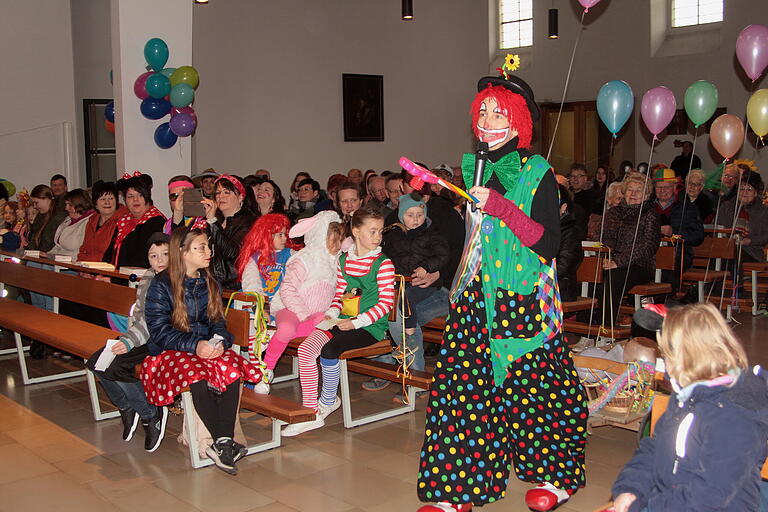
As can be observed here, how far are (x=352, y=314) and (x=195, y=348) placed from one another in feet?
3.59

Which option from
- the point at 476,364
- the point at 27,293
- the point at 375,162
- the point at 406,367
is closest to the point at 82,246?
the point at 27,293

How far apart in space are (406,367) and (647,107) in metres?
4.05

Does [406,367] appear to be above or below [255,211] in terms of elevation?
below

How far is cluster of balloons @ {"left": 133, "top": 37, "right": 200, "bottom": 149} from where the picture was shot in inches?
377

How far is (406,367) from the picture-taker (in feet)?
16.4

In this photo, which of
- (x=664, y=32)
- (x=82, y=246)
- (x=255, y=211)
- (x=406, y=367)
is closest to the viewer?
(x=406, y=367)

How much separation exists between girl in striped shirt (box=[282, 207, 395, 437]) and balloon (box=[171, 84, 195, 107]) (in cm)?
534

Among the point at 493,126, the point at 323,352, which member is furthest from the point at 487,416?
the point at 323,352

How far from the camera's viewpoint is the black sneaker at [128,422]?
477 centimetres

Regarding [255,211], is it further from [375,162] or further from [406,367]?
[375,162]

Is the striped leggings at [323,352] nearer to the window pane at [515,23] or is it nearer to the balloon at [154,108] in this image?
the balloon at [154,108]

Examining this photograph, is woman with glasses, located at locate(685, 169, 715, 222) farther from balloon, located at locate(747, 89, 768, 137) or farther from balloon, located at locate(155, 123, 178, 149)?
balloon, located at locate(155, 123, 178, 149)

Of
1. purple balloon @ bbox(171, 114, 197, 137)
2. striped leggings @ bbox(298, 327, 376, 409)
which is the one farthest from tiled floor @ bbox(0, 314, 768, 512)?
purple balloon @ bbox(171, 114, 197, 137)

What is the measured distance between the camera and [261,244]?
18.1ft
